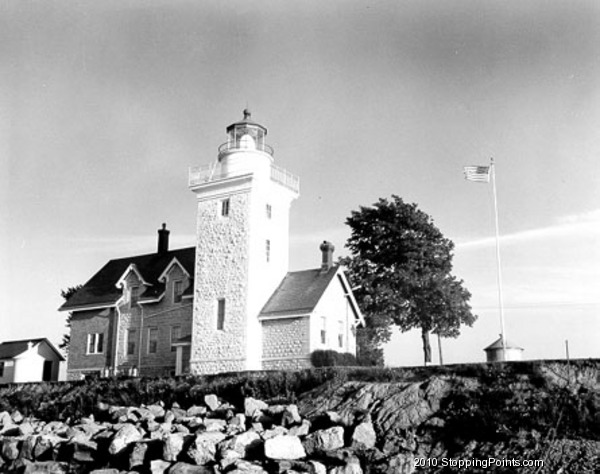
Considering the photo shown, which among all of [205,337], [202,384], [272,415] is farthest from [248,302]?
[272,415]

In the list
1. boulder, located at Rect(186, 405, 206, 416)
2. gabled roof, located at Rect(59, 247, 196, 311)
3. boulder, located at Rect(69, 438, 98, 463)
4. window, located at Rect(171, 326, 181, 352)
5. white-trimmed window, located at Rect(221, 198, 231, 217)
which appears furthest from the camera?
gabled roof, located at Rect(59, 247, 196, 311)

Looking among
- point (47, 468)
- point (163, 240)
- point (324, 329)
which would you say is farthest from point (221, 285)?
point (47, 468)

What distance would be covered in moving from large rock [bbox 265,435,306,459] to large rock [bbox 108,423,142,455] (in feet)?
13.7

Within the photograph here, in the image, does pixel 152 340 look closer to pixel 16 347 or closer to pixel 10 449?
pixel 16 347

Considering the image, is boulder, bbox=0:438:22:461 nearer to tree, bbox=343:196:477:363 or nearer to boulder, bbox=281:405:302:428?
boulder, bbox=281:405:302:428

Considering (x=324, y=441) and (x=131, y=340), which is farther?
(x=131, y=340)

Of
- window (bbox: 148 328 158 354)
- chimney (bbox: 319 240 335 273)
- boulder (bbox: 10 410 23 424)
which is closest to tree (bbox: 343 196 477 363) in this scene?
chimney (bbox: 319 240 335 273)

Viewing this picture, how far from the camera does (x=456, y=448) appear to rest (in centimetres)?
1606

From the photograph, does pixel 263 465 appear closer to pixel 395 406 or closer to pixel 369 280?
pixel 395 406

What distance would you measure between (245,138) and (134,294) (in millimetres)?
10616

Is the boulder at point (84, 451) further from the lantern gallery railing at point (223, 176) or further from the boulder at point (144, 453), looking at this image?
the lantern gallery railing at point (223, 176)

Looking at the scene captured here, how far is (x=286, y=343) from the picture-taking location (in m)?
31.2

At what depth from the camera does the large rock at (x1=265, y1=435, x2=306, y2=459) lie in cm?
1597

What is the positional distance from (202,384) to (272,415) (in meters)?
6.41
